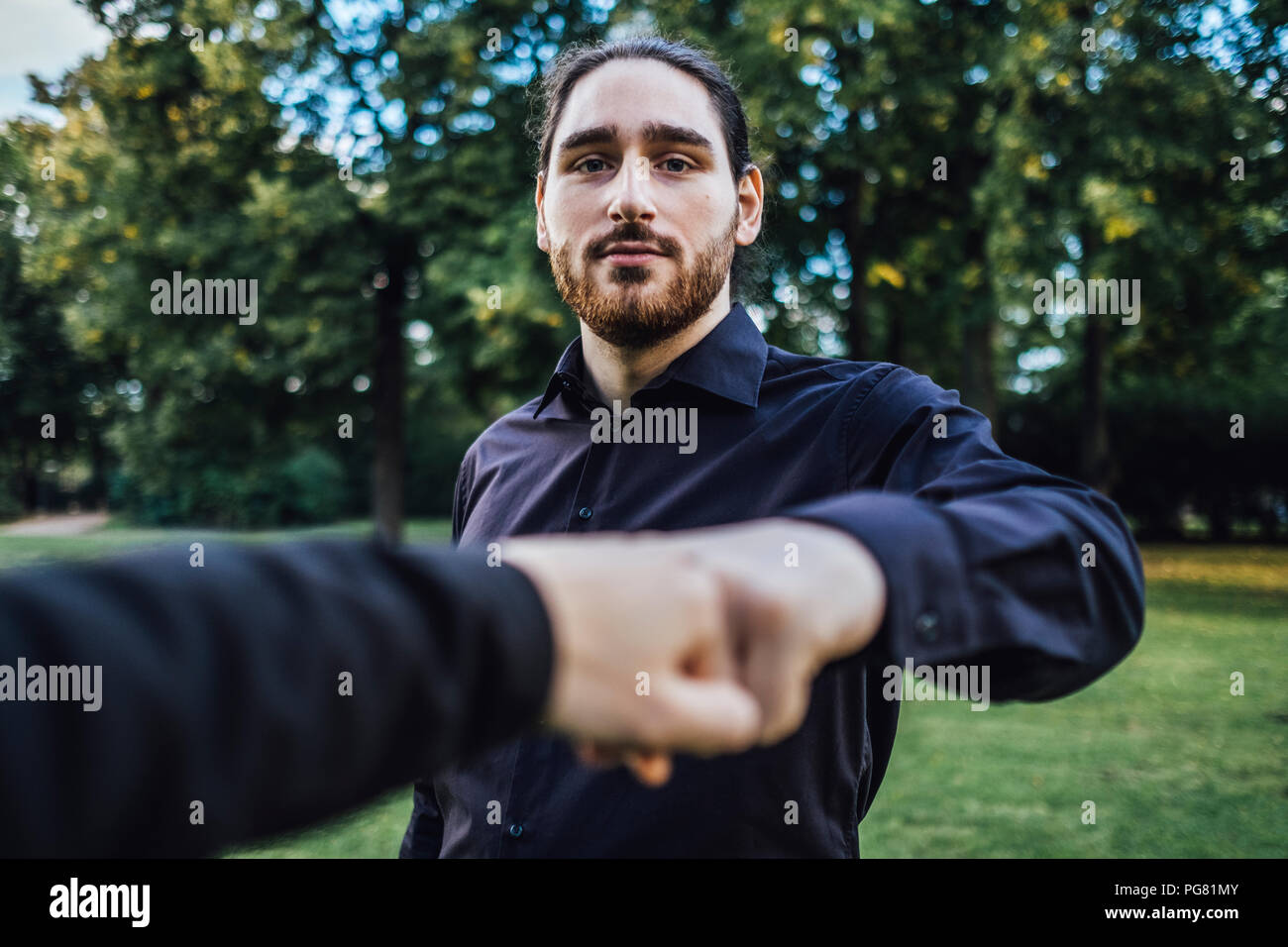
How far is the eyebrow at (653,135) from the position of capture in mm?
1970

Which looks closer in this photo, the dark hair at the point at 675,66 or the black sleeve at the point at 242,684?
the black sleeve at the point at 242,684

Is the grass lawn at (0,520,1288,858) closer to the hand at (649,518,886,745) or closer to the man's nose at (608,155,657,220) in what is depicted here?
the man's nose at (608,155,657,220)

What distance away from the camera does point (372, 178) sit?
13656mm

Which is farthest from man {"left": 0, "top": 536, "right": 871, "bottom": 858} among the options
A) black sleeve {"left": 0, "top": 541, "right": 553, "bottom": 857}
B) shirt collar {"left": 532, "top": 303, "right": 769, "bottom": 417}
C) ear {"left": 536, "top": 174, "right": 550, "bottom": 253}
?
ear {"left": 536, "top": 174, "right": 550, "bottom": 253}

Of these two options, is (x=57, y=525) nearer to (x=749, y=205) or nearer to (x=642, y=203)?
(x=749, y=205)

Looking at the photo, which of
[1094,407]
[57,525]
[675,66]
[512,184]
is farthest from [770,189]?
[57,525]

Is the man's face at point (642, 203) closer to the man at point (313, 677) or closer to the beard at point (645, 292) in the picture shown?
the beard at point (645, 292)

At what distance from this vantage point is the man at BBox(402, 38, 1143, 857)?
1.08 m

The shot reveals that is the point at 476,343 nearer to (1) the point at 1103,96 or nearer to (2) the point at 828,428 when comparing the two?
(1) the point at 1103,96

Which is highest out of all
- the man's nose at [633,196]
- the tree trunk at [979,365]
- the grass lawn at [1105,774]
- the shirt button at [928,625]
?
the tree trunk at [979,365]

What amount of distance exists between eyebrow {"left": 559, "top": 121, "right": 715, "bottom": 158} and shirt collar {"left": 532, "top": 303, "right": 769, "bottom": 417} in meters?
0.42

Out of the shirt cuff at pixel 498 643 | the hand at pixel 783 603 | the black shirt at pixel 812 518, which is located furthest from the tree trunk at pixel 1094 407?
the shirt cuff at pixel 498 643

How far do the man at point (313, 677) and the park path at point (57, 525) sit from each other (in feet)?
118

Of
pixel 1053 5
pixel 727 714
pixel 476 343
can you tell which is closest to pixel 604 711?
pixel 727 714
